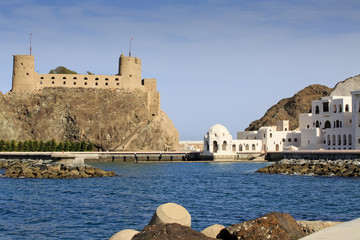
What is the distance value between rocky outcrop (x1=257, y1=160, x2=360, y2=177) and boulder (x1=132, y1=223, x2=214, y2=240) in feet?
132

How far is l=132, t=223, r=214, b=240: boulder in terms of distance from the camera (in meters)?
12.3

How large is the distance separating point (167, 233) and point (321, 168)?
148 ft

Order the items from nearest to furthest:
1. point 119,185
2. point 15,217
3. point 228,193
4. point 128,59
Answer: point 15,217, point 228,193, point 119,185, point 128,59

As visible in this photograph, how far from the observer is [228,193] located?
36781mm

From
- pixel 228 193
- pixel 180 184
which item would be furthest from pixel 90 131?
pixel 228 193

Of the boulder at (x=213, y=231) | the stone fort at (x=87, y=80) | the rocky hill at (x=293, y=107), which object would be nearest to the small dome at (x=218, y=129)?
the stone fort at (x=87, y=80)

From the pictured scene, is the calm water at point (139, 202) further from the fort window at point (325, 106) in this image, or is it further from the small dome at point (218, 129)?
the fort window at point (325, 106)

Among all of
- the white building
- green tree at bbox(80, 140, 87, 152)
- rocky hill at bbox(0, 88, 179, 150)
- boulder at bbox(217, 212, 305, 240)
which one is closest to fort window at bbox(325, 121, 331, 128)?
the white building

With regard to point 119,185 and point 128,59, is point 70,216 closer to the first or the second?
point 119,185

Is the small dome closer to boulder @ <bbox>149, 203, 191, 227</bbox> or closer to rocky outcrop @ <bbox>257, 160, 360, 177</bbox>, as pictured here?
rocky outcrop @ <bbox>257, 160, 360, 177</bbox>

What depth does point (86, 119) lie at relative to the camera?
10756cm

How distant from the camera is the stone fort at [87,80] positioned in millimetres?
110375

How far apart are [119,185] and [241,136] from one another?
226ft

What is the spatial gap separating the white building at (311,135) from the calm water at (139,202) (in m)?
38.4
